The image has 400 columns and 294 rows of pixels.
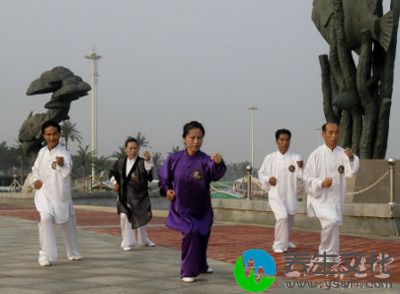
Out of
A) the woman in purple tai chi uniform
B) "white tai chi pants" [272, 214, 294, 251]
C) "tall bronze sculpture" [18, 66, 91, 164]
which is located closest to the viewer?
the woman in purple tai chi uniform

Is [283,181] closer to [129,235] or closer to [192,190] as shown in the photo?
[129,235]

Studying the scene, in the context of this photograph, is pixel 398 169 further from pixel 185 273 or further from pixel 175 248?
pixel 185 273

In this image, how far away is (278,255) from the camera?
25.7ft

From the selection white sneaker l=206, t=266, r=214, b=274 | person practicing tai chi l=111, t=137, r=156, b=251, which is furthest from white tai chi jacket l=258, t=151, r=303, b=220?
white sneaker l=206, t=266, r=214, b=274

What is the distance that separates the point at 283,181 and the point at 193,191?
2933mm

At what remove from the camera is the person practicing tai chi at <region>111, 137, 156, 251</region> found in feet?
28.1

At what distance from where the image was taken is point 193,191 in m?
5.88

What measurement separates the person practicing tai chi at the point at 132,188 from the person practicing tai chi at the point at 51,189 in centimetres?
150

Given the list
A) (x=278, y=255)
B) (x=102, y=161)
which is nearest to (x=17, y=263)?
(x=278, y=255)

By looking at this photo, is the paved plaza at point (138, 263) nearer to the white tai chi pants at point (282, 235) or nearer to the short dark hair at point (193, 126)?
the white tai chi pants at point (282, 235)

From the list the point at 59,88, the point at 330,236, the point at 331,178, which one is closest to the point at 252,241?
the point at 330,236

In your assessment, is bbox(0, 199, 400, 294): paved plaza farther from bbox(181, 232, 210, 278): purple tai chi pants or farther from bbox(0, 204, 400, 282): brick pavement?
bbox(181, 232, 210, 278): purple tai chi pants

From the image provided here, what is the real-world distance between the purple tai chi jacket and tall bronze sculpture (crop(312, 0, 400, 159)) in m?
7.58

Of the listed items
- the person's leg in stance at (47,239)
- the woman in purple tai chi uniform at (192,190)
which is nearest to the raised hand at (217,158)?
the woman in purple tai chi uniform at (192,190)
